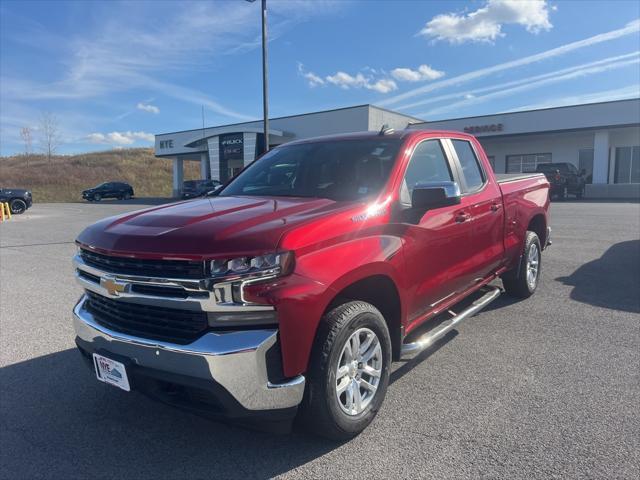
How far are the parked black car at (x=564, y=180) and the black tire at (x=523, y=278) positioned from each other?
72.6 feet

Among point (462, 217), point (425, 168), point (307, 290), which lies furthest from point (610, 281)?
point (307, 290)

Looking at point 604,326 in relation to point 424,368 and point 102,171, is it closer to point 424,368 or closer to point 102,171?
point 424,368

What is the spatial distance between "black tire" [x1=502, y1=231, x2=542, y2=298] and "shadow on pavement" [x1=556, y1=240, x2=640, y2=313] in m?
0.65

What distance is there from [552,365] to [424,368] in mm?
1082

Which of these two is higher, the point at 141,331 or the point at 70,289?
the point at 141,331

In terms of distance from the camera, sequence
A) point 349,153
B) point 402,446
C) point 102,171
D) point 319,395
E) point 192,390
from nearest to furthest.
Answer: point 192,390 → point 319,395 → point 402,446 → point 349,153 → point 102,171

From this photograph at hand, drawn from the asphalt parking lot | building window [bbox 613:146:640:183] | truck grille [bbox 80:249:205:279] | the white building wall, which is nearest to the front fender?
truck grille [bbox 80:249:205:279]

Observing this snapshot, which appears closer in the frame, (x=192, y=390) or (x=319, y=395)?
(x=192, y=390)

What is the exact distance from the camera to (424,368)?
13.3 ft

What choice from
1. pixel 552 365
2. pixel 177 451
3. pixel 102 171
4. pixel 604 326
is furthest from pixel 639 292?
pixel 102 171

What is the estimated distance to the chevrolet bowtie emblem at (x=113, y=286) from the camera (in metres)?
2.76

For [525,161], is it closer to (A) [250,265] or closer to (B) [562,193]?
(B) [562,193]

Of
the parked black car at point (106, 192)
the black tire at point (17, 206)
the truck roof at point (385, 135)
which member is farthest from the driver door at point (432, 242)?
the parked black car at point (106, 192)

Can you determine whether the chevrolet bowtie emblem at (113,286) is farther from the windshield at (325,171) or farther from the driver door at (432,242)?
the driver door at (432,242)
